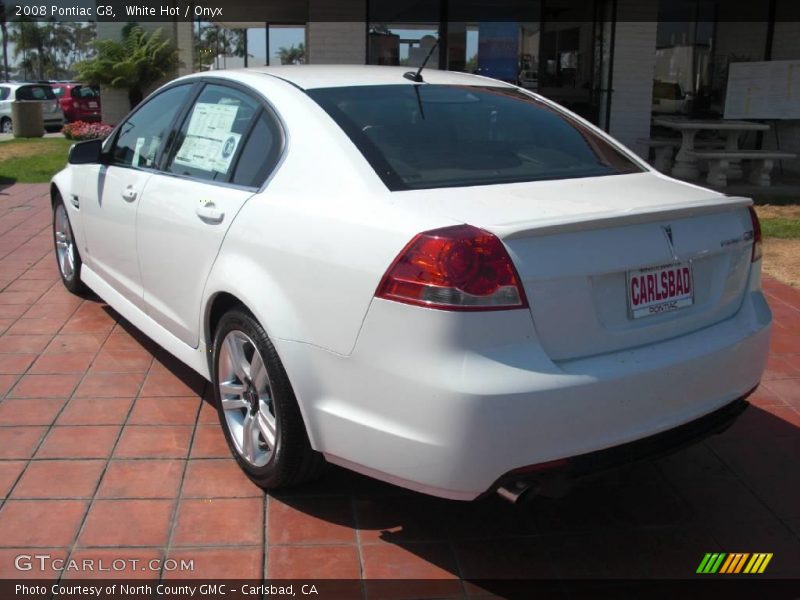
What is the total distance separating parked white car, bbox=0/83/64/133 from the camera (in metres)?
26.7

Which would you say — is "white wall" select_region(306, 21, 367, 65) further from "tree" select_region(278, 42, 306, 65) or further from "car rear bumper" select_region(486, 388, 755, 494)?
"car rear bumper" select_region(486, 388, 755, 494)

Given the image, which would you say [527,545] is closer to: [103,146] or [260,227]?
[260,227]

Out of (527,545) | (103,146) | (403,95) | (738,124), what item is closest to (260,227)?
(403,95)

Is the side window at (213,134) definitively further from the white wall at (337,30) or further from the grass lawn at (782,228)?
the white wall at (337,30)

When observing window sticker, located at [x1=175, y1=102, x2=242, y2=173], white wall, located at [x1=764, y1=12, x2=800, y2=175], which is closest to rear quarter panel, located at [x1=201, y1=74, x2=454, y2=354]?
window sticker, located at [x1=175, y1=102, x2=242, y2=173]

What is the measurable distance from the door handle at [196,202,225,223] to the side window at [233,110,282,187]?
5.7 inches

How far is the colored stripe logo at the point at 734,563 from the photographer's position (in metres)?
2.95

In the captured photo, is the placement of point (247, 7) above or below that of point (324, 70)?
above

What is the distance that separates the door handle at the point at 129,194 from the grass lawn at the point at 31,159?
8900 millimetres

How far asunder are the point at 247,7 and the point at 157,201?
58.2 ft

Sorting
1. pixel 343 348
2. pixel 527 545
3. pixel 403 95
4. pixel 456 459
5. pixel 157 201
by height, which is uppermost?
pixel 403 95

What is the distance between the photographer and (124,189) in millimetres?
4344

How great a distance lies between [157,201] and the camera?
3.94 meters

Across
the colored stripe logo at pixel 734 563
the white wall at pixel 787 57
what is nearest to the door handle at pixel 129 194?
the colored stripe logo at pixel 734 563
